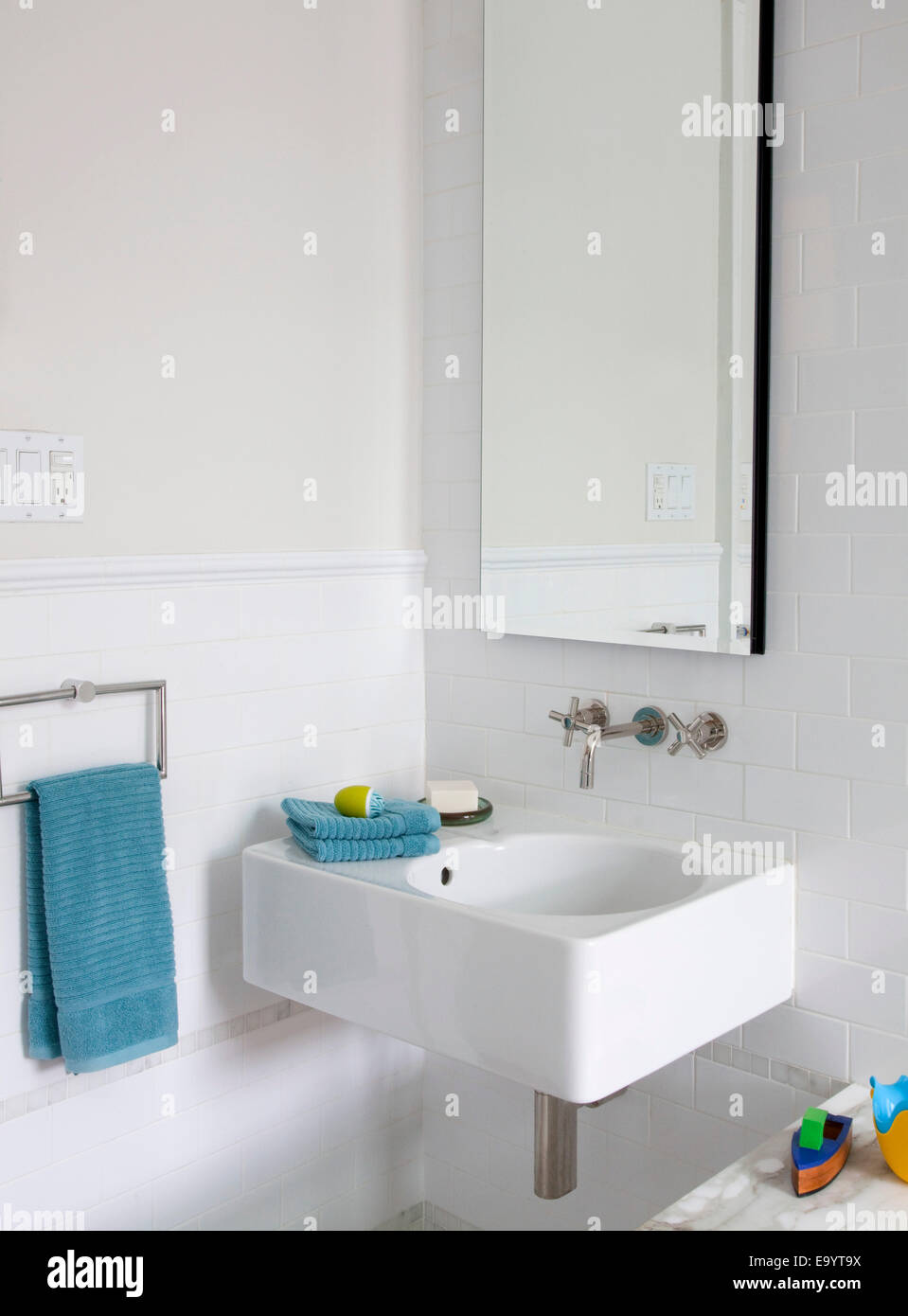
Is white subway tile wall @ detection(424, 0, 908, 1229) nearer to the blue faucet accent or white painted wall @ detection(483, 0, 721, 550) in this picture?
white painted wall @ detection(483, 0, 721, 550)

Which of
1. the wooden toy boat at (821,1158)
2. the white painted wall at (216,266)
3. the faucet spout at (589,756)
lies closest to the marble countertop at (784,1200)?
the wooden toy boat at (821,1158)

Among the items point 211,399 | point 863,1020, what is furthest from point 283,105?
point 863,1020

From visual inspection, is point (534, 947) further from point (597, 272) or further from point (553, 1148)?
point (597, 272)

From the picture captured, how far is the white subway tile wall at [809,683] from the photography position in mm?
1678

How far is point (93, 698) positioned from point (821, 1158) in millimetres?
1202

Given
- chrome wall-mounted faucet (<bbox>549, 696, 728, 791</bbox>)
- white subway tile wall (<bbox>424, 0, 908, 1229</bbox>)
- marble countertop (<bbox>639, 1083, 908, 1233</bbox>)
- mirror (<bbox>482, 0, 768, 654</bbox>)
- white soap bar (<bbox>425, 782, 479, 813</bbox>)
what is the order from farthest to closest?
1. white soap bar (<bbox>425, 782, 479, 813</bbox>)
2. chrome wall-mounted faucet (<bbox>549, 696, 728, 791</bbox>)
3. mirror (<bbox>482, 0, 768, 654</bbox>)
4. white subway tile wall (<bbox>424, 0, 908, 1229</bbox>)
5. marble countertop (<bbox>639, 1083, 908, 1233</bbox>)

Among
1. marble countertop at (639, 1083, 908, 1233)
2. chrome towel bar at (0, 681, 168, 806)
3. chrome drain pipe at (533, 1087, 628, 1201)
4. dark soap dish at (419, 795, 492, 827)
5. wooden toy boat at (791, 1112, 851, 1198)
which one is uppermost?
chrome towel bar at (0, 681, 168, 806)

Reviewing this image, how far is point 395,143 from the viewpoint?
7.41 feet

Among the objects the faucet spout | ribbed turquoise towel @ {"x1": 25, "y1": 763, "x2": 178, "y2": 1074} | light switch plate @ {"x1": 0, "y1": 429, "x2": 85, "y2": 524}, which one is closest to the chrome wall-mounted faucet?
the faucet spout

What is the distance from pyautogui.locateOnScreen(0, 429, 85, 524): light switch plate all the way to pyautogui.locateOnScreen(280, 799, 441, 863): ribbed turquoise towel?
0.60 meters

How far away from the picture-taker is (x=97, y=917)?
174 centimetres

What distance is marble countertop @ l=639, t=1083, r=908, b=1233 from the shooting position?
56.0 inches

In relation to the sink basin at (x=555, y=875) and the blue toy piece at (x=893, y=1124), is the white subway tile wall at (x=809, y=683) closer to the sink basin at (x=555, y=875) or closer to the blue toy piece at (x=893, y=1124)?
the sink basin at (x=555, y=875)

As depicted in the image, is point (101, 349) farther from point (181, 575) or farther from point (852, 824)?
point (852, 824)
